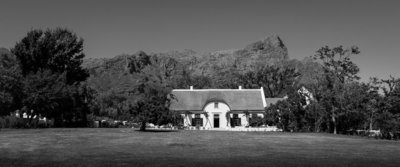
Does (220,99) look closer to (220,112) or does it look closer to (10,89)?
(220,112)

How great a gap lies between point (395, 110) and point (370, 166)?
28.0 m

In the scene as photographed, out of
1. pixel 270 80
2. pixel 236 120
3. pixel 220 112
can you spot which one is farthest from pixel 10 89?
pixel 270 80

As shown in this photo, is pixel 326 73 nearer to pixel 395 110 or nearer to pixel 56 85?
pixel 395 110

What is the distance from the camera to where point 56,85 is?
170ft

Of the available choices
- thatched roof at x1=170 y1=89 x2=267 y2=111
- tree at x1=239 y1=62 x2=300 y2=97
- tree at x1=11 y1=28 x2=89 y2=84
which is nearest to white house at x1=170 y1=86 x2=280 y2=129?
thatched roof at x1=170 y1=89 x2=267 y2=111

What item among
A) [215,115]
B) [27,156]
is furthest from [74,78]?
[27,156]

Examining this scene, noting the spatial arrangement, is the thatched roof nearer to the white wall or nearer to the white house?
the white house

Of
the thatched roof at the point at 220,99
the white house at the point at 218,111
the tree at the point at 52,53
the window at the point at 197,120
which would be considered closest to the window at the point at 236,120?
the white house at the point at 218,111

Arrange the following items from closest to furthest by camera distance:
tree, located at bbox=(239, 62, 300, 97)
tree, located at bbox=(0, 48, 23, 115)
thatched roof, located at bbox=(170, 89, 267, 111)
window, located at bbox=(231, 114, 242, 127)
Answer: tree, located at bbox=(0, 48, 23, 115) < window, located at bbox=(231, 114, 242, 127) < thatched roof, located at bbox=(170, 89, 267, 111) < tree, located at bbox=(239, 62, 300, 97)

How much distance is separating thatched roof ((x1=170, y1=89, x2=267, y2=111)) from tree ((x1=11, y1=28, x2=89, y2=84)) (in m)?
15.4

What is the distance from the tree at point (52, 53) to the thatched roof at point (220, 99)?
50.6 feet

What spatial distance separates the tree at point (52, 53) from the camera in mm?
55625

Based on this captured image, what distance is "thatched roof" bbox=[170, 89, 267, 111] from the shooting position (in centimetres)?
6825

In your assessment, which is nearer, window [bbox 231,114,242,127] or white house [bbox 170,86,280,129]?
white house [bbox 170,86,280,129]
